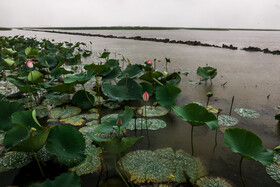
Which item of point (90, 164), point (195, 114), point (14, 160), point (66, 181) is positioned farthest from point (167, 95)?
point (14, 160)

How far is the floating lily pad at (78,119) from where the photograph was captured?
2.14 m

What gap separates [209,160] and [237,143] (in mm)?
405

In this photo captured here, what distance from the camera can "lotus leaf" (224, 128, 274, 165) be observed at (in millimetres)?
1156

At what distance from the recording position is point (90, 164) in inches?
57.3

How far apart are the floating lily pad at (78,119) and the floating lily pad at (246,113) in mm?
1928

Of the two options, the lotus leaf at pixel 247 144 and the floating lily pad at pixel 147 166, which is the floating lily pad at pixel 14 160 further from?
the lotus leaf at pixel 247 144

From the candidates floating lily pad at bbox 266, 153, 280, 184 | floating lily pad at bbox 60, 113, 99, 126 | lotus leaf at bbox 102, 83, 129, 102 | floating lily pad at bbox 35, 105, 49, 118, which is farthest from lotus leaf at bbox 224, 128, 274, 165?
floating lily pad at bbox 35, 105, 49, 118

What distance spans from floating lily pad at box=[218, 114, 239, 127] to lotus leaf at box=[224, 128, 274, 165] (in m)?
0.89

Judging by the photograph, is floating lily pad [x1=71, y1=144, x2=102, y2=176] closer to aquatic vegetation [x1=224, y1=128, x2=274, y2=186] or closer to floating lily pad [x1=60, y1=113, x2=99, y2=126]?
floating lily pad [x1=60, y1=113, x2=99, y2=126]

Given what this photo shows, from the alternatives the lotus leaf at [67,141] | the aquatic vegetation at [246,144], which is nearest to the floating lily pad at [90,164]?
the lotus leaf at [67,141]

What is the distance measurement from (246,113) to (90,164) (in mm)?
2091

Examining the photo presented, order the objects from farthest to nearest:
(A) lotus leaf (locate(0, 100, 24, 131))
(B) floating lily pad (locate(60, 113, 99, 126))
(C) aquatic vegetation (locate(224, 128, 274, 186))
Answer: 1. (B) floating lily pad (locate(60, 113, 99, 126))
2. (A) lotus leaf (locate(0, 100, 24, 131))
3. (C) aquatic vegetation (locate(224, 128, 274, 186))

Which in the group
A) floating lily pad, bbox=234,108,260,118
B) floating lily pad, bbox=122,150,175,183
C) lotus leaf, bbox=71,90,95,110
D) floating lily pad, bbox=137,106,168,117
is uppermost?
lotus leaf, bbox=71,90,95,110

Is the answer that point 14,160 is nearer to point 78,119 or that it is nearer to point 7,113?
point 7,113
